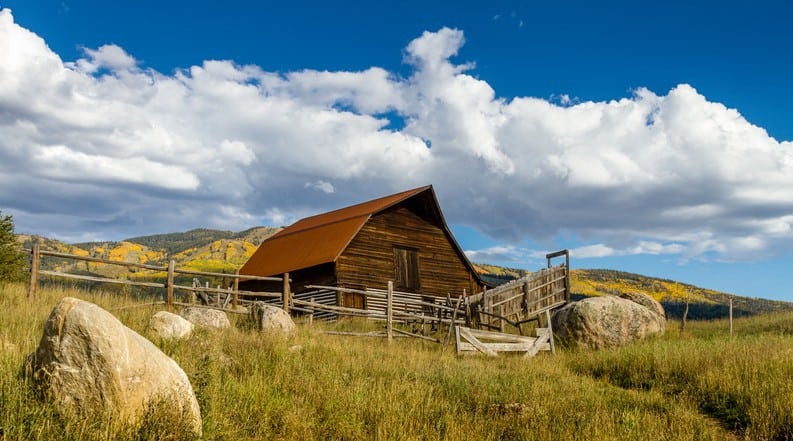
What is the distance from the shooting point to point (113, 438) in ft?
19.9

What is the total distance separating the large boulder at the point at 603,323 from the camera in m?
18.0

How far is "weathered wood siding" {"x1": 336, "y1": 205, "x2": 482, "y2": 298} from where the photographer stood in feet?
90.5

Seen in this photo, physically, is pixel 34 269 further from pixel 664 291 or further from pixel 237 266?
pixel 664 291

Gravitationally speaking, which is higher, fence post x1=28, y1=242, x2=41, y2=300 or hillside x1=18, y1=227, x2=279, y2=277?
hillside x1=18, y1=227, x2=279, y2=277

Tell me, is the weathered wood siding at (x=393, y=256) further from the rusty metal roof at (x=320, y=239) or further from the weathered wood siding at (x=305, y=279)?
the weathered wood siding at (x=305, y=279)

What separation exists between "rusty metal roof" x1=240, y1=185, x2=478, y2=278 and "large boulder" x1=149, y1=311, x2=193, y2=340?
48.3ft

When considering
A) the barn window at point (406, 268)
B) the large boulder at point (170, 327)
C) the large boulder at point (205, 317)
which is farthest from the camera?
the barn window at point (406, 268)

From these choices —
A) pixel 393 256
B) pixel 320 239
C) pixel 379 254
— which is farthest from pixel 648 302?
pixel 320 239

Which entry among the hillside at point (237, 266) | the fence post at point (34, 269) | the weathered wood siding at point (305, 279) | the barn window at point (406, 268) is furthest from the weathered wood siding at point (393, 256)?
the hillside at point (237, 266)

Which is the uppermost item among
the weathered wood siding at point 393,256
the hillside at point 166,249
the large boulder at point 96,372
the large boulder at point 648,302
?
the hillside at point 166,249

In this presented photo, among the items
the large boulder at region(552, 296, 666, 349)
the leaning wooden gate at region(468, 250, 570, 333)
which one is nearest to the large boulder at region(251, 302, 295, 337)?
the large boulder at region(552, 296, 666, 349)

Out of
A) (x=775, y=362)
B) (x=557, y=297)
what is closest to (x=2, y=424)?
(x=775, y=362)

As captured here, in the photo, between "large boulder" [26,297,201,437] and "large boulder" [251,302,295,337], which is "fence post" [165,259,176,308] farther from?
"large boulder" [26,297,201,437]

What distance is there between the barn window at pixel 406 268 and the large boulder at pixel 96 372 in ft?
73.9
